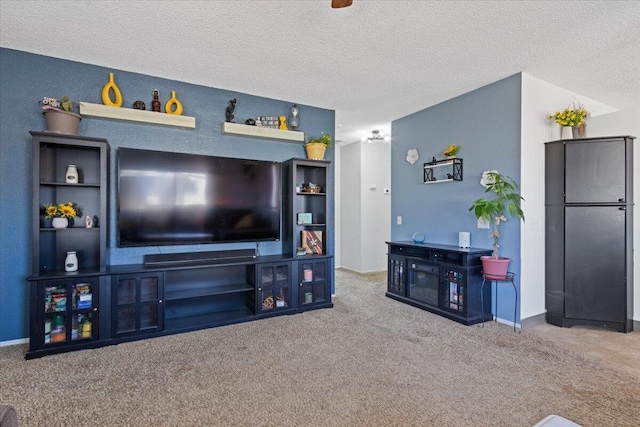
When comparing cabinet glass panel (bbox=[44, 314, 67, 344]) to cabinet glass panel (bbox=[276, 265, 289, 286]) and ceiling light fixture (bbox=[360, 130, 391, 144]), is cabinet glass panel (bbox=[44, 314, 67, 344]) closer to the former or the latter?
cabinet glass panel (bbox=[276, 265, 289, 286])

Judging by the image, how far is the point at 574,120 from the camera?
3453 mm

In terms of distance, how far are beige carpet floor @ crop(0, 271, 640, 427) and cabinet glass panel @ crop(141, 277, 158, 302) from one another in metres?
0.40

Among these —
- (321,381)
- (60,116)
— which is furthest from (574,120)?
(60,116)

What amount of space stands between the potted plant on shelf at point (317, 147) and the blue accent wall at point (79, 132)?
0.67 meters

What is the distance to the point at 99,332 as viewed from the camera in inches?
113

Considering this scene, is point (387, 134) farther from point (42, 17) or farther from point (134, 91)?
point (42, 17)

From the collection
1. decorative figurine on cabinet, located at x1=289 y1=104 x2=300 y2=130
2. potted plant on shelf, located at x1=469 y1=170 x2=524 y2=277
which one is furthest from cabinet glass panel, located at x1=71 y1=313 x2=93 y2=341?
potted plant on shelf, located at x1=469 y1=170 x2=524 y2=277

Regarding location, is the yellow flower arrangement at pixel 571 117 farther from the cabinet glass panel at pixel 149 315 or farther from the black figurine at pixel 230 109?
the cabinet glass panel at pixel 149 315

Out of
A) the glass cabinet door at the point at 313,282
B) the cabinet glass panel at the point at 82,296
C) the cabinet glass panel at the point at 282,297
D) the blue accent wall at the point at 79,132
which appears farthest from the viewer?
the glass cabinet door at the point at 313,282

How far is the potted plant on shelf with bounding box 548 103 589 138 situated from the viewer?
3.46 metres

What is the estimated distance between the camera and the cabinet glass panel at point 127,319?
9.75 feet

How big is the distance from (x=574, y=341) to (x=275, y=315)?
2923 millimetres

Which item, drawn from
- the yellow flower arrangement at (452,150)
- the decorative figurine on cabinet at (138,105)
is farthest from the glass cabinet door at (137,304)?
the yellow flower arrangement at (452,150)

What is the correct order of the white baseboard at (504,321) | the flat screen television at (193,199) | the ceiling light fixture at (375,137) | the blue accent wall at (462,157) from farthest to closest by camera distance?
the ceiling light fixture at (375,137) < the blue accent wall at (462,157) < the white baseboard at (504,321) < the flat screen television at (193,199)
